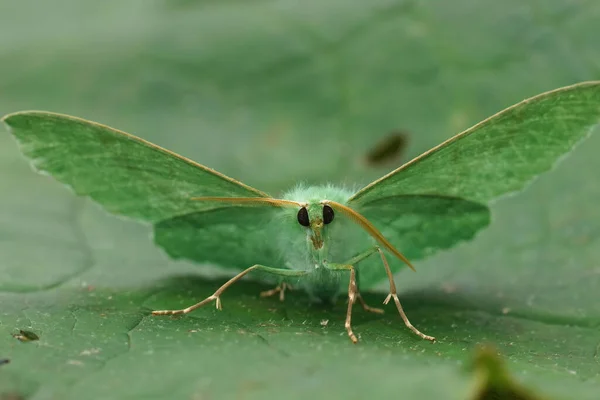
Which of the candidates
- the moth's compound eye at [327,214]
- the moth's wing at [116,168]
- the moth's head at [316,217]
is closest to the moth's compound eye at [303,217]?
the moth's head at [316,217]

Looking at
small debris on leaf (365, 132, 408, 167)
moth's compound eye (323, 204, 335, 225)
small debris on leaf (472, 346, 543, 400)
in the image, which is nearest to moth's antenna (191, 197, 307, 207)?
moth's compound eye (323, 204, 335, 225)

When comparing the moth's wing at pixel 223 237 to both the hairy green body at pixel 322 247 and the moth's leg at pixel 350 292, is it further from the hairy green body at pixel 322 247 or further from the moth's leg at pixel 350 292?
the moth's leg at pixel 350 292

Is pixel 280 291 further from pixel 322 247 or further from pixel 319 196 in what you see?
pixel 319 196

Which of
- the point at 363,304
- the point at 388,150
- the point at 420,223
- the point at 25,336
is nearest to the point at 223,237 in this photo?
the point at 363,304

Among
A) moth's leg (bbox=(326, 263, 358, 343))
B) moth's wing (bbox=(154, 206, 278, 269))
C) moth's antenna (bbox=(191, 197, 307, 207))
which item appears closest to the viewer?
moth's leg (bbox=(326, 263, 358, 343))

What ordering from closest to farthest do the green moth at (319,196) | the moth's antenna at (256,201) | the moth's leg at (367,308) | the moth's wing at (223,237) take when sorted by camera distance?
the green moth at (319,196) → the moth's antenna at (256,201) → the moth's leg at (367,308) → the moth's wing at (223,237)

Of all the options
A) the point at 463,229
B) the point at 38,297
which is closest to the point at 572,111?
the point at 463,229

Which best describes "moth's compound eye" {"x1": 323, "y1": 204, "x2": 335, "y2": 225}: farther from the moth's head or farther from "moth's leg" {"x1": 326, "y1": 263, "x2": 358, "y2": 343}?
"moth's leg" {"x1": 326, "y1": 263, "x2": 358, "y2": 343}
